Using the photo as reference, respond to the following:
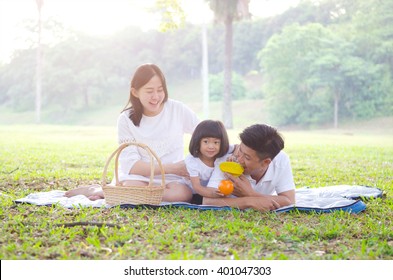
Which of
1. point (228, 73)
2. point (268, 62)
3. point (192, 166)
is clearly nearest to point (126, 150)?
point (192, 166)

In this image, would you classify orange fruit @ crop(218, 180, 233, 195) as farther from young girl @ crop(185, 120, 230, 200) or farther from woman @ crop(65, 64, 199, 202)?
woman @ crop(65, 64, 199, 202)

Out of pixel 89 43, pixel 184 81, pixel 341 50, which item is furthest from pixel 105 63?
pixel 341 50

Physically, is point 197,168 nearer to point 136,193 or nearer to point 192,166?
point 192,166

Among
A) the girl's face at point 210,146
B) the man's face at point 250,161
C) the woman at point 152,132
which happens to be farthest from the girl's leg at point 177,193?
the man's face at point 250,161

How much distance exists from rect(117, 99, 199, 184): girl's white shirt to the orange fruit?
64 cm

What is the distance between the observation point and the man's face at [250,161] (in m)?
3.81

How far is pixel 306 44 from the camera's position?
28.3 m

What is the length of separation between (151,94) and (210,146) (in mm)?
701

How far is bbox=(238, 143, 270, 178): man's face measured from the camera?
3.81 meters

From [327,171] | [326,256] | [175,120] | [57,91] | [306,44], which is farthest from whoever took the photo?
[57,91]

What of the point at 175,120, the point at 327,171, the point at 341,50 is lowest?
the point at 327,171

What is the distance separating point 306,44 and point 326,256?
26.4 metres

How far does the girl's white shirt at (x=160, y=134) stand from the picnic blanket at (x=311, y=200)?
1.32 ft

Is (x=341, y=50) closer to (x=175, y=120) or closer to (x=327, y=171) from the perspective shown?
(x=327, y=171)
